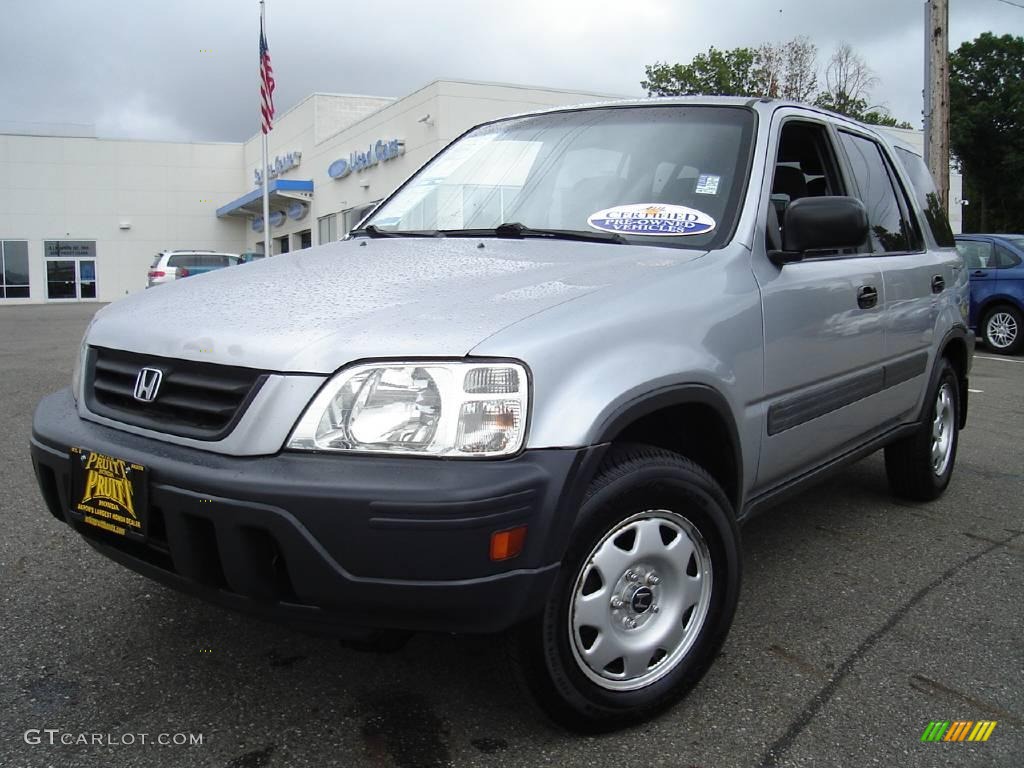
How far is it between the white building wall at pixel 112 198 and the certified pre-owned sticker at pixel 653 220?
3790 centimetres

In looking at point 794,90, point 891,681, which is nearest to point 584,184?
point 891,681

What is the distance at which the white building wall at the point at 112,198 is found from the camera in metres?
38.2

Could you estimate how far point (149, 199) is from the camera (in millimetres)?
40188

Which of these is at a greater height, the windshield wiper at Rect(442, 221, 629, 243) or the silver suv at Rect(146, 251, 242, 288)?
the silver suv at Rect(146, 251, 242, 288)

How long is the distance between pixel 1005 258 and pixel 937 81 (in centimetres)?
343

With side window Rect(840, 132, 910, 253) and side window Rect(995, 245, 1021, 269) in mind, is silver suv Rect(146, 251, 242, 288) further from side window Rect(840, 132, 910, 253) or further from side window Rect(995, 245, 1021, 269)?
side window Rect(840, 132, 910, 253)

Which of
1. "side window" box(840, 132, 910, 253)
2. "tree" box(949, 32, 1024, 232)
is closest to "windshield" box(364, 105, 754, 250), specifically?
"side window" box(840, 132, 910, 253)

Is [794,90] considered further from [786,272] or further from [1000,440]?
[786,272]

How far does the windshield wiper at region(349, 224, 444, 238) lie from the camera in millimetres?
3121

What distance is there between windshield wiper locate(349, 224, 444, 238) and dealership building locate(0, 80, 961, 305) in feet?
88.6

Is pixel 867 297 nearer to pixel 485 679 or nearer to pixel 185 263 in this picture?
pixel 485 679

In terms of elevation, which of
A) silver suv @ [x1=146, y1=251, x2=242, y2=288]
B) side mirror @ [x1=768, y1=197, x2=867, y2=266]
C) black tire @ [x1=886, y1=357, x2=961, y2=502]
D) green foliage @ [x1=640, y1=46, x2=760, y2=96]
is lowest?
black tire @ [x1=886, y1=357, x2=961, y2=502]

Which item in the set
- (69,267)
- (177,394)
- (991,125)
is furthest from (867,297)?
(991,125)

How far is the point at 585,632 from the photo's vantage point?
2121 millimetres
